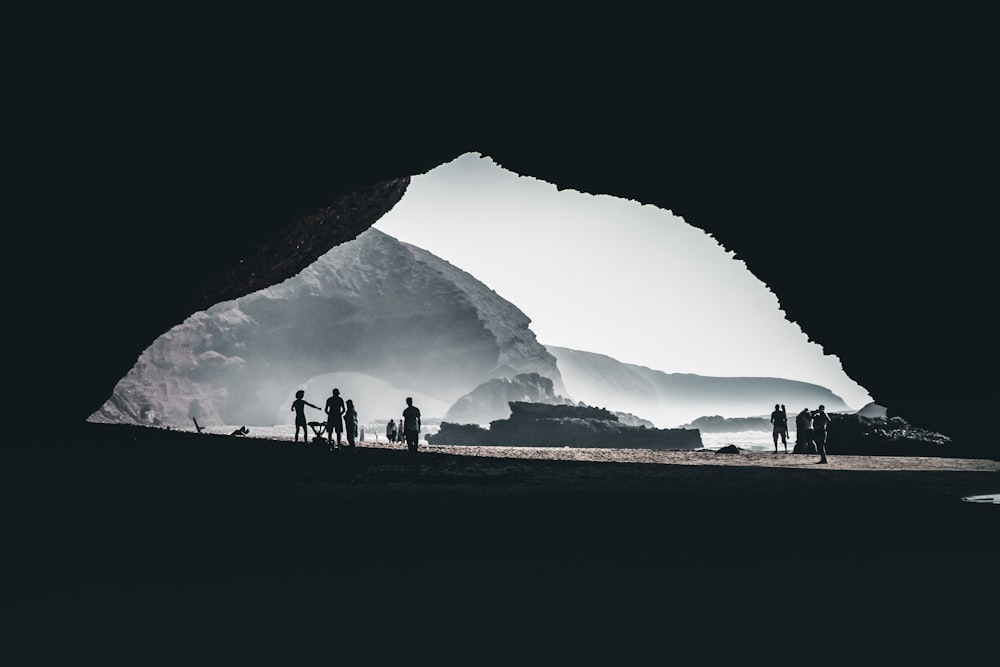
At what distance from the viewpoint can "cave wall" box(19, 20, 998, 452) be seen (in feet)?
34.1

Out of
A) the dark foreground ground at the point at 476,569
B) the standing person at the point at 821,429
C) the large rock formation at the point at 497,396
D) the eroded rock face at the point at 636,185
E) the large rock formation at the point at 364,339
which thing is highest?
the large rock formation at the point at 364,339

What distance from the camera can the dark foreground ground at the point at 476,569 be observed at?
10.5 ft

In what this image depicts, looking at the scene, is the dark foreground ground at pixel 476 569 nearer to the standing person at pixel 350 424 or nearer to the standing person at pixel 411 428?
the standing person at pixel 411 428

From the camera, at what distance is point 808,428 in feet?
74.8

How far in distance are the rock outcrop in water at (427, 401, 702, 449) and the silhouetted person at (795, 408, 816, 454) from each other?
920 inches

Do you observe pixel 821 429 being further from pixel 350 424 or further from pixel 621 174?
pixel 350 424

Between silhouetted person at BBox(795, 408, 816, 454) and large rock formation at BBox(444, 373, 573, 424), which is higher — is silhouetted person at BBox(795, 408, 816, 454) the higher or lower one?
the lower one

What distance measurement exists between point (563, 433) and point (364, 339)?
89.8 meters

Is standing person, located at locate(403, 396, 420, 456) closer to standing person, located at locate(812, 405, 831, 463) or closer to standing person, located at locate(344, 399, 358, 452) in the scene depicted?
standing person, located at locate(344, 399, 358, 452)

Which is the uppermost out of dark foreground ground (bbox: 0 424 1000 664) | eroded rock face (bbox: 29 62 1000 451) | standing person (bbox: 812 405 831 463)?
eroded rock face (bbox: 29 62 1000 451)

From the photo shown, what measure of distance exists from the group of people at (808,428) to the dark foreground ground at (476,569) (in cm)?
856

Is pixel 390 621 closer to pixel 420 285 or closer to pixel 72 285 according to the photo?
pixel 72 285

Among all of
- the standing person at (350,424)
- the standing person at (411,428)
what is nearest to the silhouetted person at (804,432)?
the standing person at (411,428)

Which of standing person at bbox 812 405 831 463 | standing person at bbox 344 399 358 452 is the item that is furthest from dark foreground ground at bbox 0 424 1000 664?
standing person at bbox 812 405 831 463
